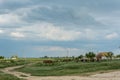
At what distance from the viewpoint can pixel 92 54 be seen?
143250 mm

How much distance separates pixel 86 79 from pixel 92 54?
102m

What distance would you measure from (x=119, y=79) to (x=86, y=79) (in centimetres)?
414

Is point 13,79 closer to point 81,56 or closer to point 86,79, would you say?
Result: point 86,79

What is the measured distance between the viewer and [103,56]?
130 meters

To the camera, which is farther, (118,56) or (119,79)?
(118,56)

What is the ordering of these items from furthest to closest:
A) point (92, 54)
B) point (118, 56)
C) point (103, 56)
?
point (118, 56) → point (92, 54) → point (103, 56)

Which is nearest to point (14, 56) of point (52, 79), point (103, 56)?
point (103, 56)

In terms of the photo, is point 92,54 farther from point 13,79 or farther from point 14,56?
point 13,79

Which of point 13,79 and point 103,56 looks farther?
point 103,56

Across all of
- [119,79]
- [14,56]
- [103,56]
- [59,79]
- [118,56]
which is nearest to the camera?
[119,79]

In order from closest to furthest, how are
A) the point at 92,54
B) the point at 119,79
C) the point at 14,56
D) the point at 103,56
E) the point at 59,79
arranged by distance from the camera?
the point at 119,79 < the point at 59,79 < the point at 103,56 < the point at 92,54 < the point at 14,56

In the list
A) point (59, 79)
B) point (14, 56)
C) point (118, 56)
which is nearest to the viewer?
point (59, 79)

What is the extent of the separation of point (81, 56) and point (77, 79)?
10903 cm

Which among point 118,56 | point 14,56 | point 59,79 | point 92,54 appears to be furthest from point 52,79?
point 14,56
